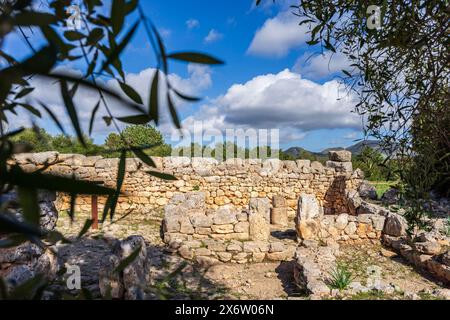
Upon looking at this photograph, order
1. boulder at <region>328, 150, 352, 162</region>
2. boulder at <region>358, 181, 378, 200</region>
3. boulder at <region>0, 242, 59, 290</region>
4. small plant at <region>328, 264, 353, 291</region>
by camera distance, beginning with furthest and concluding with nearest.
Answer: boulder at <region>328, 150, 352, 162</region> < boulder at <region>358, 181, 378, 200</region> < small plant at <region>328, 264, 353, 291</region> < boulder at <region>0, 242, 59, 290</region>

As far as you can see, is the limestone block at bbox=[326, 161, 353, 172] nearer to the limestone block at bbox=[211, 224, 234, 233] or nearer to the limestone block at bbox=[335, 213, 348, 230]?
the limestone block at bbox=[335, 213, 348, 230]

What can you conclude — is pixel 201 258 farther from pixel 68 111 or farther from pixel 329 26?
pixel 68 111

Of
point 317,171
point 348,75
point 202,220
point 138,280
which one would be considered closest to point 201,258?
point 202,220

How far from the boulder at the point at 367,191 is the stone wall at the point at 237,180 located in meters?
0.29

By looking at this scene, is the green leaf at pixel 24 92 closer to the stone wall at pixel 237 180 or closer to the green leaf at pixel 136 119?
the green leaf at pixel 136 119

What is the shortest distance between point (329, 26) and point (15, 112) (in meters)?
1.83

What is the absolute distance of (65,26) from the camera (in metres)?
0.69

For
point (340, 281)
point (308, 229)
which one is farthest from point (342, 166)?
point (340, 281)

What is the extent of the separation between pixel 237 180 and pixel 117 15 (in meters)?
11.2

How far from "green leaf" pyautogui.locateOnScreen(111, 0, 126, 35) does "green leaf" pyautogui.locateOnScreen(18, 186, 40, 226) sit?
10.4 inches

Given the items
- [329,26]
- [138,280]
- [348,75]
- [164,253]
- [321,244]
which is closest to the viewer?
[329,26]

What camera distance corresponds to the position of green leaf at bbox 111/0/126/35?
52 centimetres

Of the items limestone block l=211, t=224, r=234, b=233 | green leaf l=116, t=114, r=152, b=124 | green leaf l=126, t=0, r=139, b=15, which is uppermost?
green leaf l=126, t=0, r=139, b=15

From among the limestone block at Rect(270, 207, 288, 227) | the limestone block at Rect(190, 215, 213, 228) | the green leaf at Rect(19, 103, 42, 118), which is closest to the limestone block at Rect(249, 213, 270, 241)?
the limestone block at Rect(190, 215, 213, 228)
